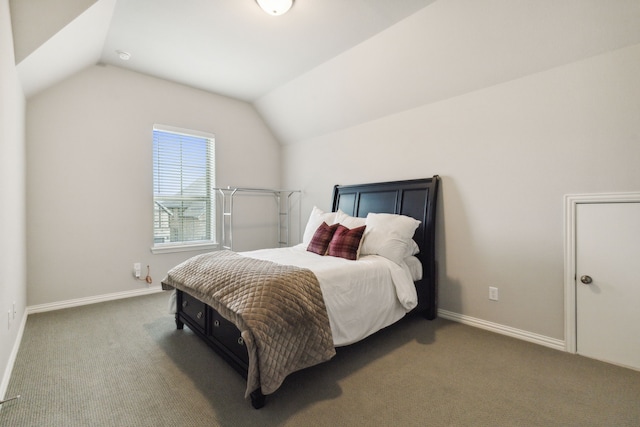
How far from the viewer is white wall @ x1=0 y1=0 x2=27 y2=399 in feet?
5.89

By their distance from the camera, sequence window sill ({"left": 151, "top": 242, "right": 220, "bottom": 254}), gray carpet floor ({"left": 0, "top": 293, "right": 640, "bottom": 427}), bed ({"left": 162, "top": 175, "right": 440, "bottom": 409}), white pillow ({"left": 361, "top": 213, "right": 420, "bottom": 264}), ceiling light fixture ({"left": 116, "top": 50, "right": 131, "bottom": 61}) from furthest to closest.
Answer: window sill ({"left": 151, "top": 242, "right": 220, "bottom": 254})
ceiling light fixture ({"left": 116, "top": 50, "right": 131, "bottom": 61})
white pillow ({"left": 361, "top": 213, "right": 420, "bottom": 264})
bed ({"left": 162, "top": 175, "right": 440, "bottom": 409})
gray carpet floor ({"left": 0, "top": 293, "right": 640, "bottom": 427})

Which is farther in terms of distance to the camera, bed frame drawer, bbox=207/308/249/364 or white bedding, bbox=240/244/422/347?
white bedding, bbox=240/244/422/347

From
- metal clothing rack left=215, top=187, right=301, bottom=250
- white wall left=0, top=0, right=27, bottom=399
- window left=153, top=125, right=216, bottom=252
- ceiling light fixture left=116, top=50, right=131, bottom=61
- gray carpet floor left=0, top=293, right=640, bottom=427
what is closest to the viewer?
gray carpet floor left=0, top=293, right=640, bottom=427

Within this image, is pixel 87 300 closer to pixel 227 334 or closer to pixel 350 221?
pixel 227 334

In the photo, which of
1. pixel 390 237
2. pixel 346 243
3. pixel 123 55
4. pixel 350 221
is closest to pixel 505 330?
pixel 390 237

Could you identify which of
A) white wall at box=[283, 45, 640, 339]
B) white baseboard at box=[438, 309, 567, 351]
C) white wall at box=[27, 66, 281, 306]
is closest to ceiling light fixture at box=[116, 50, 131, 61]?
white wall at box=[27, 66, 281, 306]

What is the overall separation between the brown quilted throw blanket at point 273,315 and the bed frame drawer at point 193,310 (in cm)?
23

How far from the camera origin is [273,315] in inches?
64.7

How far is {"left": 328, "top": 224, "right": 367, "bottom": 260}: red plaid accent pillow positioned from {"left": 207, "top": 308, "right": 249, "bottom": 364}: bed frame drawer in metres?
1.16

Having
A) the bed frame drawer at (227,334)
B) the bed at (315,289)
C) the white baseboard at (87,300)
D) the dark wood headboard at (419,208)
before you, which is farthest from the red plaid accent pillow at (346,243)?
the white baseboard at (87,300)

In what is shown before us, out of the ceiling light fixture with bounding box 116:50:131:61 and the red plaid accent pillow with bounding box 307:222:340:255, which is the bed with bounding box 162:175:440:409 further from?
the ceiling light fixture with bounding box 116:50:131:61

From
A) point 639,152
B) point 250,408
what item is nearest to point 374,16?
point 639,152

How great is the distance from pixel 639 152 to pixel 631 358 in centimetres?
145

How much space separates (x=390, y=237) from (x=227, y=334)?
63.0 inches
